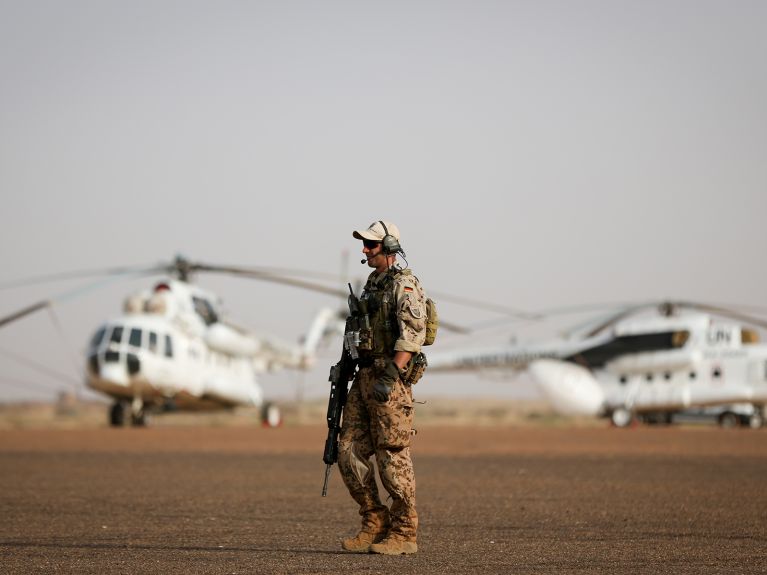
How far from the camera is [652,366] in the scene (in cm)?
3931

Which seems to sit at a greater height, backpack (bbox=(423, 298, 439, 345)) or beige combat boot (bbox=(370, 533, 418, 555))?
backpack (bbox=(423, 298, 439, 345))

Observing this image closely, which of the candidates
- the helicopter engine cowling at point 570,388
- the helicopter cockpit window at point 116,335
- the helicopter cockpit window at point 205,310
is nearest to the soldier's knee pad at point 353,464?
the helicopter cockpit window at point 116,335

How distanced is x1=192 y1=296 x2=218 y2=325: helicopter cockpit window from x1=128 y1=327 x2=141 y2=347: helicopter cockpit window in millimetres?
2567

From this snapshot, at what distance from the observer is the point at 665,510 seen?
396 inches

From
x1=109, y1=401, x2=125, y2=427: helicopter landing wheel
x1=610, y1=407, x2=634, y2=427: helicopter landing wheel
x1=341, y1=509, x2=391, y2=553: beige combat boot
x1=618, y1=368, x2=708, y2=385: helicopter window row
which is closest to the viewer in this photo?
x1=341, y1=509, x2=391, y2=553: beige combat boot

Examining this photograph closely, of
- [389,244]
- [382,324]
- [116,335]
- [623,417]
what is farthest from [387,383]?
[623,417]

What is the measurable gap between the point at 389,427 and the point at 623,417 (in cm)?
3488

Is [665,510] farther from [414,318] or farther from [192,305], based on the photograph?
[192,305]

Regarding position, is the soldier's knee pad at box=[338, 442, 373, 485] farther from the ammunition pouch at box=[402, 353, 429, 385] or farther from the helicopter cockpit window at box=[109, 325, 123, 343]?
the helicopter cockpit window at box=[109, 325, 123, 343]

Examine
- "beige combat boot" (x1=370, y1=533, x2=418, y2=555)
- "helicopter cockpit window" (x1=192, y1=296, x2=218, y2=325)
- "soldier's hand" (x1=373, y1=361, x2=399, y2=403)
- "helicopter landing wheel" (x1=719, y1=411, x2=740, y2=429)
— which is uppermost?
"helicopter cockpit window" (x1=192, y1=296, x2=218, y2=325)

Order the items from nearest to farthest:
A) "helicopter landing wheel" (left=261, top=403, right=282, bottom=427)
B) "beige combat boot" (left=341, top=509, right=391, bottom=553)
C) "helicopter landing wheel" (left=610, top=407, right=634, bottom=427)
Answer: "beige combat boot" (left=341, top=509, right=391, bottom=553)
"helicopter landing wheel" (left=261, top=403, right=282, bottom=427)
"helicopter landing wheel" (left=610, top=407, right=634, bottom=427)

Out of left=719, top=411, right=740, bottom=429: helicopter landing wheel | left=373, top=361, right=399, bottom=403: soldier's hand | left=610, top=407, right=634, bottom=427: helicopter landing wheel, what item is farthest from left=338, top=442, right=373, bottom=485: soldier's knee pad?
left=719, top=411, right=740, bottom=429: helicopter landing wheel

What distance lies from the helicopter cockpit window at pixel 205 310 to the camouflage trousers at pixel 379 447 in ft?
83.0

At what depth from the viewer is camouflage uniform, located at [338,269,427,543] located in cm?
698
